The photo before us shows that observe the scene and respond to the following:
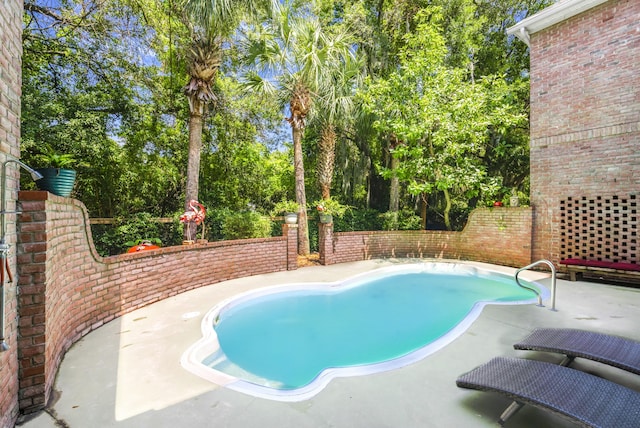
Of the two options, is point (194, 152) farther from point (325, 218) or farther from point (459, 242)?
point (459, 242)

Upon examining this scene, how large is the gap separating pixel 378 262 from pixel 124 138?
8464mm

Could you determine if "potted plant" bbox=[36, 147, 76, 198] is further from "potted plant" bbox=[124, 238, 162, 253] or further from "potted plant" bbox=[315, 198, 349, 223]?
"potted plant" bbox=[315, 198, 349, 223]

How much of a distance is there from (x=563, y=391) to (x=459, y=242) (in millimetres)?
8106

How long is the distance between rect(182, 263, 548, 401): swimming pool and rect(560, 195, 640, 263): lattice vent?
1701 mm

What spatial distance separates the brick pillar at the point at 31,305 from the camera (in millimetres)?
2281

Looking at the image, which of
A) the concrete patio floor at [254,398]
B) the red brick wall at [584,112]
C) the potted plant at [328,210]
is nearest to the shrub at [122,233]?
the concrete patio floor at [254,398]

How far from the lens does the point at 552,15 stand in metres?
7.22

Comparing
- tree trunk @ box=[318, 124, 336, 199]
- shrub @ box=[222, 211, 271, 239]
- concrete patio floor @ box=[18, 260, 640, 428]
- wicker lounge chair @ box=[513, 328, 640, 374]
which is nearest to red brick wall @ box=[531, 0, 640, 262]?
concrete patio floor @ box=[18, 260, 640, 428]

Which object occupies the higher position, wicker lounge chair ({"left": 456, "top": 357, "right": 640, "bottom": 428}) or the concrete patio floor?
wicker lounge chair ({"left": 456, "top": 357, "right": 640, "bottom": 428})

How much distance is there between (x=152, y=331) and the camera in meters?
3.87

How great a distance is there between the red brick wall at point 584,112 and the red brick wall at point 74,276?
23.4ft

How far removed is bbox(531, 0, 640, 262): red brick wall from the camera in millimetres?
6387

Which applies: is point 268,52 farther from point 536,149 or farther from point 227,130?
point 536,149

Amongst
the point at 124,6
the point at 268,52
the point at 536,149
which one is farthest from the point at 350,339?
the point at 124,6
